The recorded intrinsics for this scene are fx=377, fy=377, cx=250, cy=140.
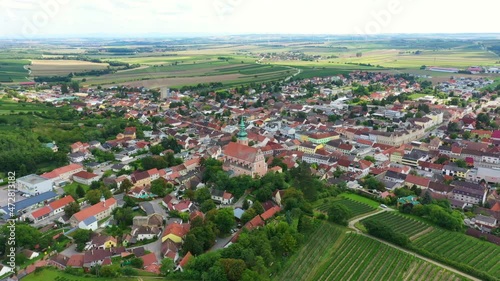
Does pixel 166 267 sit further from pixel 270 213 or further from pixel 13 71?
pixel 13 71

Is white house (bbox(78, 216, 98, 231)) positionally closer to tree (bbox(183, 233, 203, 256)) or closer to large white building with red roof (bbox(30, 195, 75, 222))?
large white building with red roof (bbox(30, 195, 75, 222))

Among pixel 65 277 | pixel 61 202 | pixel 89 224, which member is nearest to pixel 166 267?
pixel 65 277

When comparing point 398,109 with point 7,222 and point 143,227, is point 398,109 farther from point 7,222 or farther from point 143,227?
point 7,222

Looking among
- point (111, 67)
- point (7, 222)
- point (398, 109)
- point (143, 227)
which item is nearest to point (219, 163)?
point (143, 227)

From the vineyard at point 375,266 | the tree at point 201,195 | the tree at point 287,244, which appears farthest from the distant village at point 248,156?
the vineyard at point 375,266

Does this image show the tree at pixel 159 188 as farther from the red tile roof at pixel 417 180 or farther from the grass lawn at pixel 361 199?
the red tile roof at pixel 417 180

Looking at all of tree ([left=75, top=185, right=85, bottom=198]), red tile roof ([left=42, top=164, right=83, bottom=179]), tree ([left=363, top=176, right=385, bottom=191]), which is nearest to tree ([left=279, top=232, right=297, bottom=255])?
tree ([left=363, top=176, right=385, bottom=191])

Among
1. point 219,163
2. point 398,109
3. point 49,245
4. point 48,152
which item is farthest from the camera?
point 398,109
